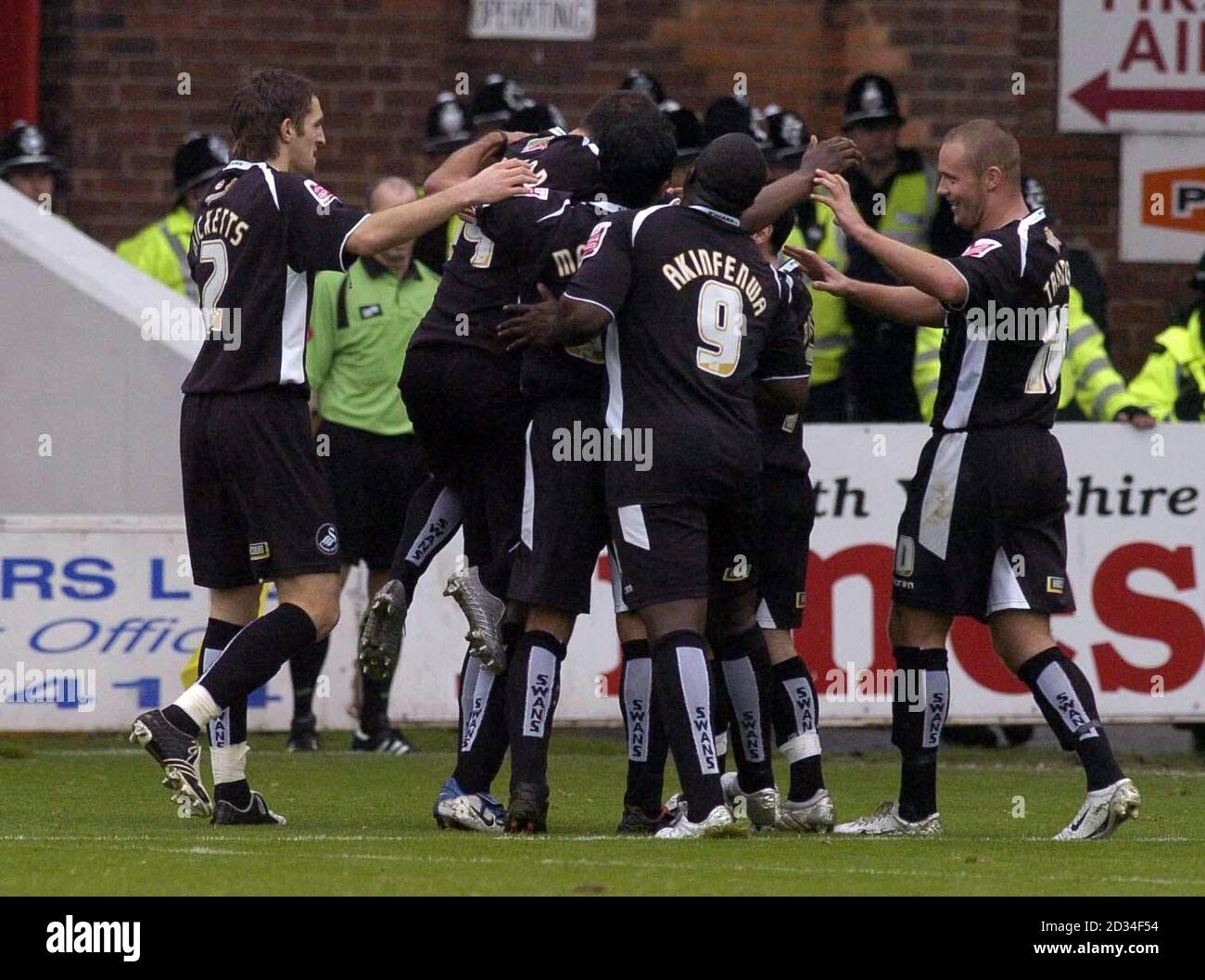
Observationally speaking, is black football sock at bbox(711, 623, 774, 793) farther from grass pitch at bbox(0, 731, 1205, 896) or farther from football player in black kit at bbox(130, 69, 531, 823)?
football player in black kit at bbox(130, 69, 531, 823)

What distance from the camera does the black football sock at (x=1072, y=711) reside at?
7980mm

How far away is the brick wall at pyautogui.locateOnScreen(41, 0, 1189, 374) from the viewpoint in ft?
48.8

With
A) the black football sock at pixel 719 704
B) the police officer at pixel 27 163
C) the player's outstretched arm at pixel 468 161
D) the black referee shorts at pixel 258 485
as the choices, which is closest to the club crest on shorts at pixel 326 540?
the black referee shorts at pixel 258 485

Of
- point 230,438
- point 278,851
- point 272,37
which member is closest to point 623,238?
point 230,438

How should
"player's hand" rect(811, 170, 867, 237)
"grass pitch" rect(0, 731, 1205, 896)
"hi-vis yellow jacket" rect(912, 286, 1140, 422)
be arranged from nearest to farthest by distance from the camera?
"grass pitch" rect(0, 731, 1205, 896) → "player's hand" rect(811, 170, 867, 237) → "hi-vis yellow jacket" rect(912, 286, 1140, 422)

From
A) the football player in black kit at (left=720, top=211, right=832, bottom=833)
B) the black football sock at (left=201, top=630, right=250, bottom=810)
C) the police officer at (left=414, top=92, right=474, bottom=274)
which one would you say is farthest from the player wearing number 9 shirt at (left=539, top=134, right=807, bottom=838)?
the police officer at (left=414, top=92, right=474, bottom=274)

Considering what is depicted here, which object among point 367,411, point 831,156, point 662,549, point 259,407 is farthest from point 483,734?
point 367,411

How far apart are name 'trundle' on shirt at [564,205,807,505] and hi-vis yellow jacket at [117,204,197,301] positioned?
19.3ft

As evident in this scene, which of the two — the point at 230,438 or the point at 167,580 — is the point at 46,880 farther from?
the point at 167,580

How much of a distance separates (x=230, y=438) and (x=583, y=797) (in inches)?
100

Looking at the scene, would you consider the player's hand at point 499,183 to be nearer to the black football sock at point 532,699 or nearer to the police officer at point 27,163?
the black football sock at point 532,699

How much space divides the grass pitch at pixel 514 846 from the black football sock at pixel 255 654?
17.3 inches

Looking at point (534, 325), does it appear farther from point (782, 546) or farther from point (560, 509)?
point (782, 546)

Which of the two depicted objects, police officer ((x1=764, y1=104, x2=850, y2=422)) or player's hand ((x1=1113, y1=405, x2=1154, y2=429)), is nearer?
player's hand ((x1=1113, y1=405, x2=1154, y2=429))
